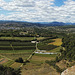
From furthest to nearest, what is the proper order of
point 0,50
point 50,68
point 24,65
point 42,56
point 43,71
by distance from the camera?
point 0,50 → point 42,56 → point 24,65 → point 50,68 → point 43,71

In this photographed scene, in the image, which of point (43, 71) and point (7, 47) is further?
point (7, 47)

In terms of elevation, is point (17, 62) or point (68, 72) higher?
point (68, 72)

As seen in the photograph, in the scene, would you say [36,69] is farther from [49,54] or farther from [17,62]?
[49,54]

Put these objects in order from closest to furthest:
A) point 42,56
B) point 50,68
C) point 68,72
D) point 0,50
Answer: point 68,72 → point 50,68 → point 42,56 → point 0,50

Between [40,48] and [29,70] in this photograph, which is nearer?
[29,70]

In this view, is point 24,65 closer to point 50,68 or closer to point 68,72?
point 50,68

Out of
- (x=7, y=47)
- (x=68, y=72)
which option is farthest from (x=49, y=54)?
(x=68, y=72)

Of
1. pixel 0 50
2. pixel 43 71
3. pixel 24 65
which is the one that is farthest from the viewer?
pixel 0 50

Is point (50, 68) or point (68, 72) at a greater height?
point (68, 72)

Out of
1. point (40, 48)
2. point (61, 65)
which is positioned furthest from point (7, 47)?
point (61, 65)
